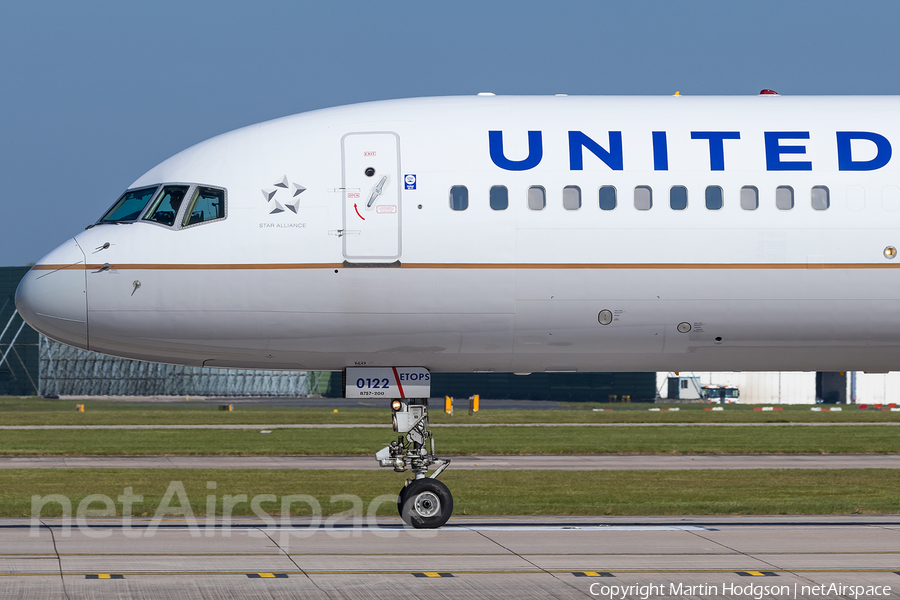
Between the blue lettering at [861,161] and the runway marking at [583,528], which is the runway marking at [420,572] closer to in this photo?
the runway marking at [583,528]

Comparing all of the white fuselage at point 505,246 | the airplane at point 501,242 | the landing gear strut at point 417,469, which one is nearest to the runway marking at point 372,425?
the landing gear strut at point 417,469

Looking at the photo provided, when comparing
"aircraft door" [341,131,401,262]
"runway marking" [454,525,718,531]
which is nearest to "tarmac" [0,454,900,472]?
"runway marking" [454,525,718,531]

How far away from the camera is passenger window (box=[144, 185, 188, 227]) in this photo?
1689 cm

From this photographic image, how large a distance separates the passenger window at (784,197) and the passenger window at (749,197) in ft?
1.06

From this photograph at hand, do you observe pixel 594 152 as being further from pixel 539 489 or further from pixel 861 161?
pixel 539 489

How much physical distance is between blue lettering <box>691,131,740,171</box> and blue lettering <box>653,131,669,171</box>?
50 centimetres

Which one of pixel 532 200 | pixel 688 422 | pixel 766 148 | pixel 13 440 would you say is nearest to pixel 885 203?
pixel 766 148

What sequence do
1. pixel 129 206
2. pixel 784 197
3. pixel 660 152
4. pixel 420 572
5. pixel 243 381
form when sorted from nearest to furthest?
pixel 420 572 → pixel 784 197 → pixel 660 152 → pixel 129 206 → pixel 243 381

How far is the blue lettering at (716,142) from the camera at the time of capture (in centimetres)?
1675

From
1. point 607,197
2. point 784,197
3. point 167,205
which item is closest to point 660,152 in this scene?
point 607,197

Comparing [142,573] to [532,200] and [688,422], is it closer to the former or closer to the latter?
[532,200]

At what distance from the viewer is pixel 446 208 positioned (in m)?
16.5

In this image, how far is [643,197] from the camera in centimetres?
1656

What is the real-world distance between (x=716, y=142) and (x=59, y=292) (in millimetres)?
10435
